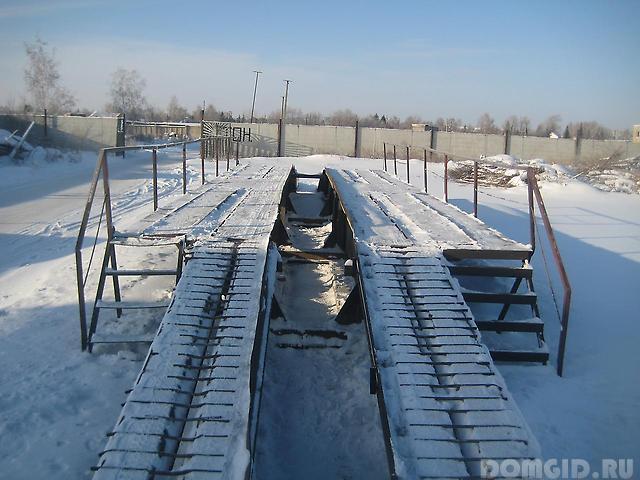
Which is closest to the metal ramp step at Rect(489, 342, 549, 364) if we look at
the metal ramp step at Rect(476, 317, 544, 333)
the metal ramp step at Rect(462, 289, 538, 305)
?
the metal ramp step at Rect(476, 317, 544, 333)

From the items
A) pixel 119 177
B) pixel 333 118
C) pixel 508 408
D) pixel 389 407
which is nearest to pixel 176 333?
pixel 389 407

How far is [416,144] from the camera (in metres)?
32.8

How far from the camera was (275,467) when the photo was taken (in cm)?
342

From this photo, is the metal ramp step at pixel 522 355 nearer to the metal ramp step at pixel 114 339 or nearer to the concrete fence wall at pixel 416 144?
the metal ramp step at pixel 114 339

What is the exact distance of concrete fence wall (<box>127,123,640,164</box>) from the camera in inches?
1300

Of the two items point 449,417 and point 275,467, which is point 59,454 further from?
point 449,417

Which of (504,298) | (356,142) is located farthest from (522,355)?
(356,142)

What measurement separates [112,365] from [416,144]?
3038 centimetres

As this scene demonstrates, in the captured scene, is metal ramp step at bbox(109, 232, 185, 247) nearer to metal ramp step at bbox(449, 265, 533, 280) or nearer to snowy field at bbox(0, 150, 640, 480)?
snowy field at bbox(0, 150, 640, 480)

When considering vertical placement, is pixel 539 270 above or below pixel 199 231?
below

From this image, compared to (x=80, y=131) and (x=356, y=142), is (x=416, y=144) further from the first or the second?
(x=80, y=131)

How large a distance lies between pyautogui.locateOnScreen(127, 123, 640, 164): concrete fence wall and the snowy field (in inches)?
975

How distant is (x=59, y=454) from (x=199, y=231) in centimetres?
244

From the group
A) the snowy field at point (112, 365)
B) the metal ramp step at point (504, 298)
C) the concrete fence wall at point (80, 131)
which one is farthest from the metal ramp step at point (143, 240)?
the concrete fence wall at point (80, 131)
